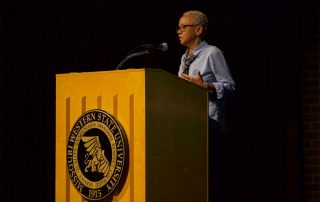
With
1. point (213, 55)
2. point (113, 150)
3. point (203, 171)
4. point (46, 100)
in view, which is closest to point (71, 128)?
point (113, 150)

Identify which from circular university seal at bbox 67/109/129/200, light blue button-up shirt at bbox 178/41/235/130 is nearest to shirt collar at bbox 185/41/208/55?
light blue button-up shirt at bbox 178/41/235/130

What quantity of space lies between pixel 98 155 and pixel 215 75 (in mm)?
871

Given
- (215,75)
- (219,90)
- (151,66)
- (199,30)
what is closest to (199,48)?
(199,30)

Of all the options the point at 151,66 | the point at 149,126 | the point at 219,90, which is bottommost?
the point at 149,126

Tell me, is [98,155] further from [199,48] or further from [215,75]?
[199,48]

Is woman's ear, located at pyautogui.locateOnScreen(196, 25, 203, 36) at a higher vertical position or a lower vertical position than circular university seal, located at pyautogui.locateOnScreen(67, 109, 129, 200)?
higher

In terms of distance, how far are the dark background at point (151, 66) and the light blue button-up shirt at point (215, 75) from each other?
737 millimetres

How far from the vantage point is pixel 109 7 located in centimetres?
387

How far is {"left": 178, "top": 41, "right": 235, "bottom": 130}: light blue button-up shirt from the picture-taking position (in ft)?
8.96

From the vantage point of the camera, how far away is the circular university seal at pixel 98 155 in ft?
6.88

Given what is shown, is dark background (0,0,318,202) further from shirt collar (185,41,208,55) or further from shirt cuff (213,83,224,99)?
shirt cuff (213,83,224,99)

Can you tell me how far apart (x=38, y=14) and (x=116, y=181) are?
2030mm

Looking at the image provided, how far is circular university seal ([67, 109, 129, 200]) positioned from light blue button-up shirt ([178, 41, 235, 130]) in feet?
2.42

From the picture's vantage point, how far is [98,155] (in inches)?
84.4
